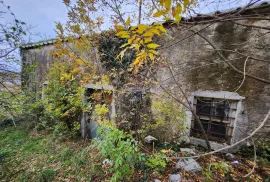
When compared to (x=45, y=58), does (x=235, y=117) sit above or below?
below

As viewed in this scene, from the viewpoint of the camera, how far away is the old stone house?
2902 mm

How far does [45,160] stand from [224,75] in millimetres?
5161

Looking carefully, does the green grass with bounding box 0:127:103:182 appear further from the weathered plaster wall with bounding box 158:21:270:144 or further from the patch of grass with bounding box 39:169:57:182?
the weathered plaster wall with bounding box 158:21:270:144

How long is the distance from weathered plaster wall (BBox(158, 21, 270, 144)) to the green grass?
2914 millimetres

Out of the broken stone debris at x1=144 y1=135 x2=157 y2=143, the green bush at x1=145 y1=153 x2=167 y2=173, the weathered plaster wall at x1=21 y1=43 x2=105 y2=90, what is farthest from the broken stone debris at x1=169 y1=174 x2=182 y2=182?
the weathered plaster wall at x1=21 y1=43 x2=105 y2=90

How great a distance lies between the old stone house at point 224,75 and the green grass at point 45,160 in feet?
8.62

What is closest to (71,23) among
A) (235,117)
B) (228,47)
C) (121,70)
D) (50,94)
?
(121,70)

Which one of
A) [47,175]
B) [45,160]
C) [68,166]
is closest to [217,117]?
[68,166]

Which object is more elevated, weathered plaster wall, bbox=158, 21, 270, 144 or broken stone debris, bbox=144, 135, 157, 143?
weathered plaster wall, bbox=158, 21, 270, 144

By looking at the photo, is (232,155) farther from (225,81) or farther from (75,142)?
(75,142)

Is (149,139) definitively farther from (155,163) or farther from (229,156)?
(229,156)

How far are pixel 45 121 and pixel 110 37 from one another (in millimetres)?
4175

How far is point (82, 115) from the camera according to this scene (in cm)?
540

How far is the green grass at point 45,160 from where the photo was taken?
3.21 metres
